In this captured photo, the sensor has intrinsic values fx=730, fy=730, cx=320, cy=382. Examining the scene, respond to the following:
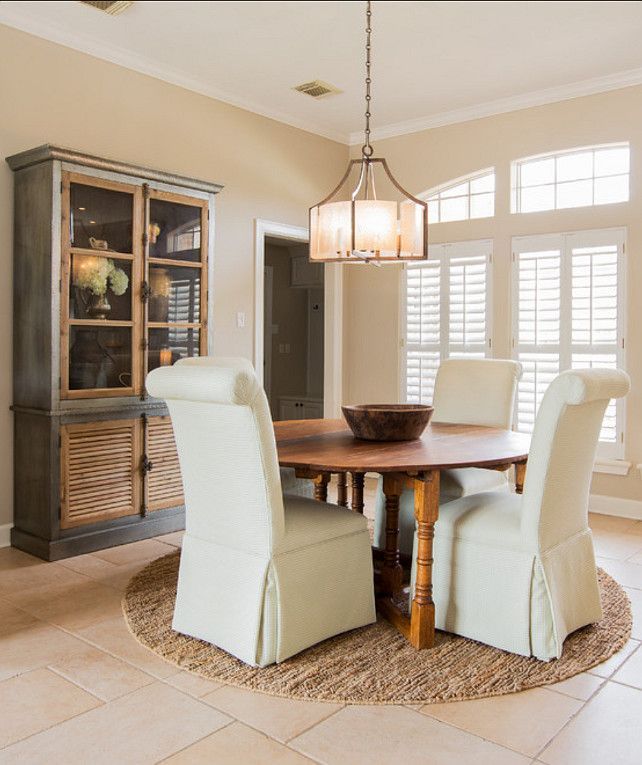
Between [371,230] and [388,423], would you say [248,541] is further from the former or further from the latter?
[371,230]

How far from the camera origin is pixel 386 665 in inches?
90.0

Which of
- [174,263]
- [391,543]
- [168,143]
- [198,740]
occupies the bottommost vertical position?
[198,740]

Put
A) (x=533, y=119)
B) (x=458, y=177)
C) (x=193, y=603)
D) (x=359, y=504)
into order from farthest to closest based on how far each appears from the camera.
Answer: (x=458, y=177)
(x=533, y=119)
(x=359, y=504)
(x=193, y=603)

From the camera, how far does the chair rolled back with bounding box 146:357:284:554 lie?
2.17 metres

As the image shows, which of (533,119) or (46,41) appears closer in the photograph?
(46,41)

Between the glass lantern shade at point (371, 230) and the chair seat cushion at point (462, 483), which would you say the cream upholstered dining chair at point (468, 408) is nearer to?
the chair seat cushion at point (462, 483)

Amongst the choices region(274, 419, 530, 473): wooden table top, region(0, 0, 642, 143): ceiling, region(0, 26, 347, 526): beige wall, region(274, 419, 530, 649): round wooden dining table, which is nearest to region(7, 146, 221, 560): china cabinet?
region(0, 26, 347, 526): beige wall

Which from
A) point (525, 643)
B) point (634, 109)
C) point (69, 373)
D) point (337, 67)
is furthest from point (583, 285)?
point (69, 373)

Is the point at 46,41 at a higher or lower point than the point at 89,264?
higher

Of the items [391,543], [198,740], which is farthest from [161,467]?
[198,740]

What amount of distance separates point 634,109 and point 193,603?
3727 millimetres

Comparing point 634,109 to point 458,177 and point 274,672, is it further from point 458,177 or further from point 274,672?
point 274,672

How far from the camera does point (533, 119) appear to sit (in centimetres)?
468

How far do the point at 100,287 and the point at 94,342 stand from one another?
0.91 feet
